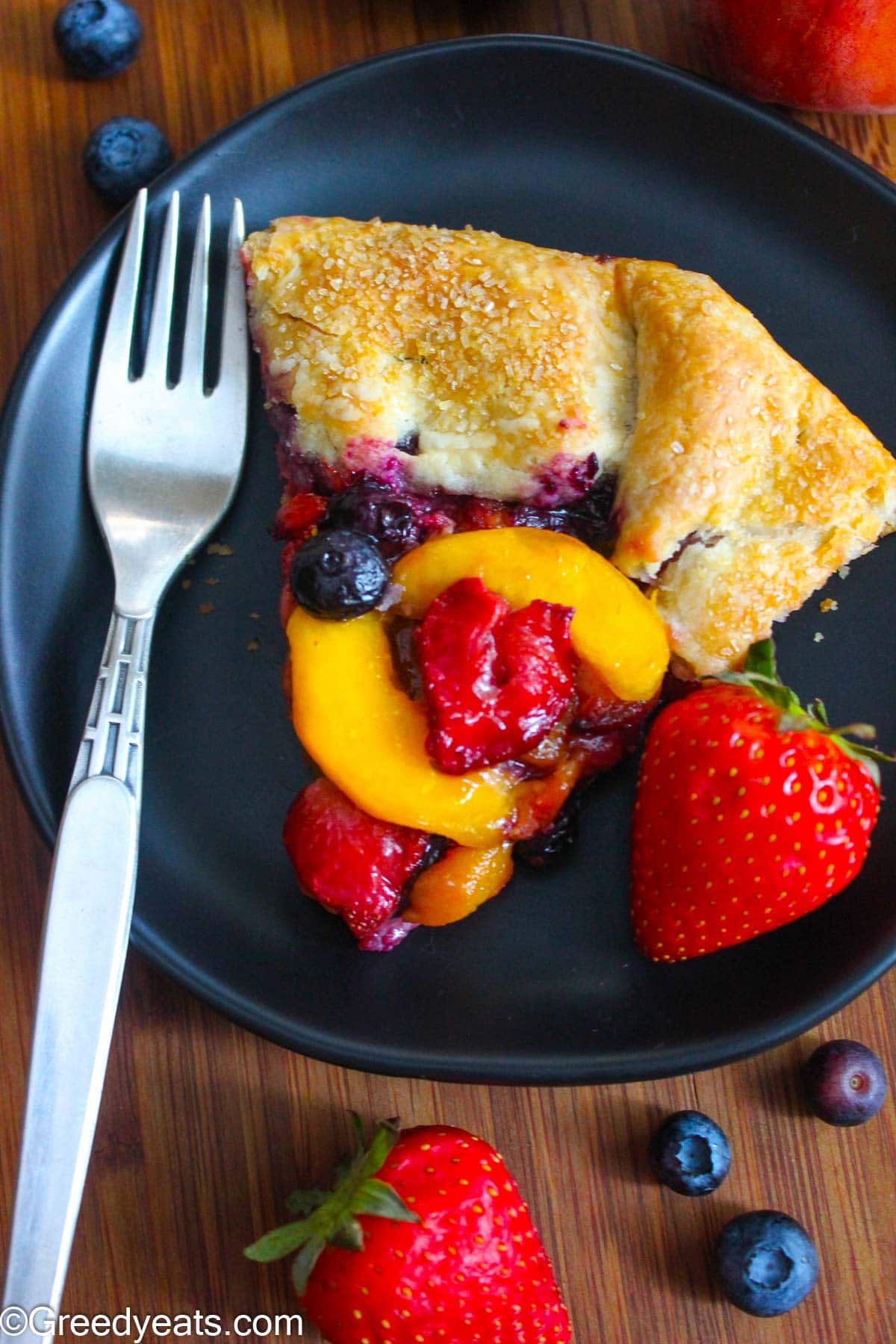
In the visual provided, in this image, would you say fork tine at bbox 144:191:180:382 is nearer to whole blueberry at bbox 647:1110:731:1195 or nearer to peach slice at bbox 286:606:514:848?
peach slice at bbox 286:606:514:848

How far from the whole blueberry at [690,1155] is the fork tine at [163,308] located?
5.71 ft

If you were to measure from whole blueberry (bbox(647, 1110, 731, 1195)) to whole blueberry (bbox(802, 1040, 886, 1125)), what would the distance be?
21 cm

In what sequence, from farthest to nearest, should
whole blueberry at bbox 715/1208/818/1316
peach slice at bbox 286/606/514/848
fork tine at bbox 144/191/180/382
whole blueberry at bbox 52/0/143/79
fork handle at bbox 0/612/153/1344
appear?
whole blueberry at bbox 52/0/143/79
fork tine at bbox 144/191/180/382
whole blueberry at bbox 715/1208/818/1316
peach slice at bbox 286/606/514/848
fork handle at bbox 0/612/153/1344

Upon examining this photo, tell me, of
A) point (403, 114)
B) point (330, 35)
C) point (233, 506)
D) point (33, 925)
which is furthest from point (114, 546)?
point (330, 35)

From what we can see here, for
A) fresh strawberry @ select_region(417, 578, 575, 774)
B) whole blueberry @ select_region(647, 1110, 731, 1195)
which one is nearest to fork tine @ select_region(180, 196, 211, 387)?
fresh strawberry @ select_region(417, 578, 575, 774)

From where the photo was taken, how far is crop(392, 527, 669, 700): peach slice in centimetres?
195

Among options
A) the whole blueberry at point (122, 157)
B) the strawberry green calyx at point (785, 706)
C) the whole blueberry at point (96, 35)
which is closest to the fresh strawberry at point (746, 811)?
the strawberry green calyx at point (785, 706)

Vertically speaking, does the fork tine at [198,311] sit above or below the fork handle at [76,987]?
above

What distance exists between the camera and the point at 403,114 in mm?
2320

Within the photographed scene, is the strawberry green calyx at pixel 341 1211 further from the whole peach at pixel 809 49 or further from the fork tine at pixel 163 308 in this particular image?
the whole peach at pixel 809 49

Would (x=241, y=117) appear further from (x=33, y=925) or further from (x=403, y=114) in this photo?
(x=33, y=925)

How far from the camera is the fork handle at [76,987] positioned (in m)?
1.72

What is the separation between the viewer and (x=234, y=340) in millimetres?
2207

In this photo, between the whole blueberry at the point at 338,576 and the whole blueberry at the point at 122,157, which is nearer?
the whole blueberry at the point at 338,576
